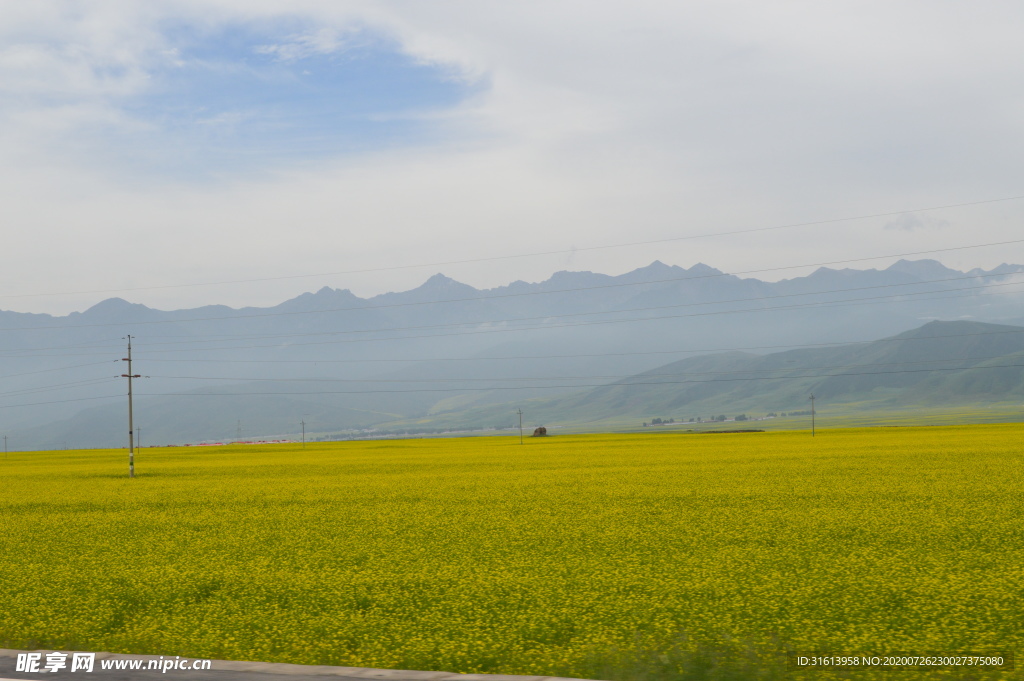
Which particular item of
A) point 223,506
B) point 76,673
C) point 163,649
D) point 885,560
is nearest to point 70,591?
point 163,649

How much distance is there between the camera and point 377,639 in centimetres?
1426

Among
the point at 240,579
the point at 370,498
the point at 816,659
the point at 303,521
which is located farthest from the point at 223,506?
the point at 816,659

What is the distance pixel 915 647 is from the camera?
42.4 ft

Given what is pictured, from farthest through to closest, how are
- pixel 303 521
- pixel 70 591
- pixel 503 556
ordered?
pixel 303 521
pixel 503 556
pixel 70 591

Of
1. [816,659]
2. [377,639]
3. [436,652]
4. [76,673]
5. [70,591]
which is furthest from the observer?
[70,591]

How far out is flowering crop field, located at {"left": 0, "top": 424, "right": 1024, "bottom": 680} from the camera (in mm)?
13516

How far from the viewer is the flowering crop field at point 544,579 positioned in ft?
44.3

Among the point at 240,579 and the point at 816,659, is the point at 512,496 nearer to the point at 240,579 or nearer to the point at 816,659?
the point at 240,579

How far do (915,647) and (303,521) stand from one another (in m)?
22.4

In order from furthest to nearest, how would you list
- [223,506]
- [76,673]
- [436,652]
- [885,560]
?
[223,506]
[885,560]
[436,652]
[76,673]

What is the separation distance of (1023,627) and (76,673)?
43.9 feet

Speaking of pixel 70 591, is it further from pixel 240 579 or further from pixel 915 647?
pixel 915 647

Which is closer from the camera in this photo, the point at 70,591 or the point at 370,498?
the point at 70,591

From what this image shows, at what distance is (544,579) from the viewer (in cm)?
1848
